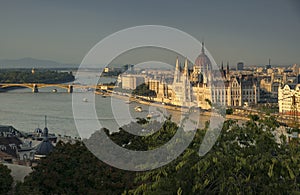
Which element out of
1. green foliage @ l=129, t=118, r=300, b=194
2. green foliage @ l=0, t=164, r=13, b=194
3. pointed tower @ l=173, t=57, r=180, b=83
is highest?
pointed tower @ l=173, t=57, r=180, b=83

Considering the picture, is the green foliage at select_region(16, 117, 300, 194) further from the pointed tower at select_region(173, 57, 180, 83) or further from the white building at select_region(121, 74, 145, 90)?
the white building at select_region(121, 74, 145, 90)

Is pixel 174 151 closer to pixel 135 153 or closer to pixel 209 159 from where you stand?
pixel 209 159

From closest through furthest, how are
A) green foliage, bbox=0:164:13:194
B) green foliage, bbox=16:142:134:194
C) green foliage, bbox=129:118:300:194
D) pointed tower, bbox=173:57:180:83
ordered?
green foliage, bbox=129:118:300:194, green foliage, bbox=16:142:134:194, green foliage, bbox=0:164:13:194, pointed tower, bbox=173:57:180:83

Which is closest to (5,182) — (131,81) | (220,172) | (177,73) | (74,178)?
(74,178)

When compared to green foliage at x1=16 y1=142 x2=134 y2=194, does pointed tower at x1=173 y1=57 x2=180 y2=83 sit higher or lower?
higher

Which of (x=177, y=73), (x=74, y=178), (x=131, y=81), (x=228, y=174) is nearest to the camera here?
(x=228, y=174)

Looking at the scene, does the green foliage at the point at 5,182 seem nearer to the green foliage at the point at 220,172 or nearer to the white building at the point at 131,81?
the green foliage at the point at 220,172

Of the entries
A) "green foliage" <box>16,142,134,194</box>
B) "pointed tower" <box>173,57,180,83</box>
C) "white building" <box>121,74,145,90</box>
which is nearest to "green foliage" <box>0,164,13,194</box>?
"green foliage" <box>16,142,134,194</box>

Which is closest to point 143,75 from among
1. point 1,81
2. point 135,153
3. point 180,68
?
point 180,68

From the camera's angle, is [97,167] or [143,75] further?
[143,75]

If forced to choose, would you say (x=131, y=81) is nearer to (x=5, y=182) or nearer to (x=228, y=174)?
(x=5, y=182)

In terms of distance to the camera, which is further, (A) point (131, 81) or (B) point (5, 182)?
(A) point (131, 81)
